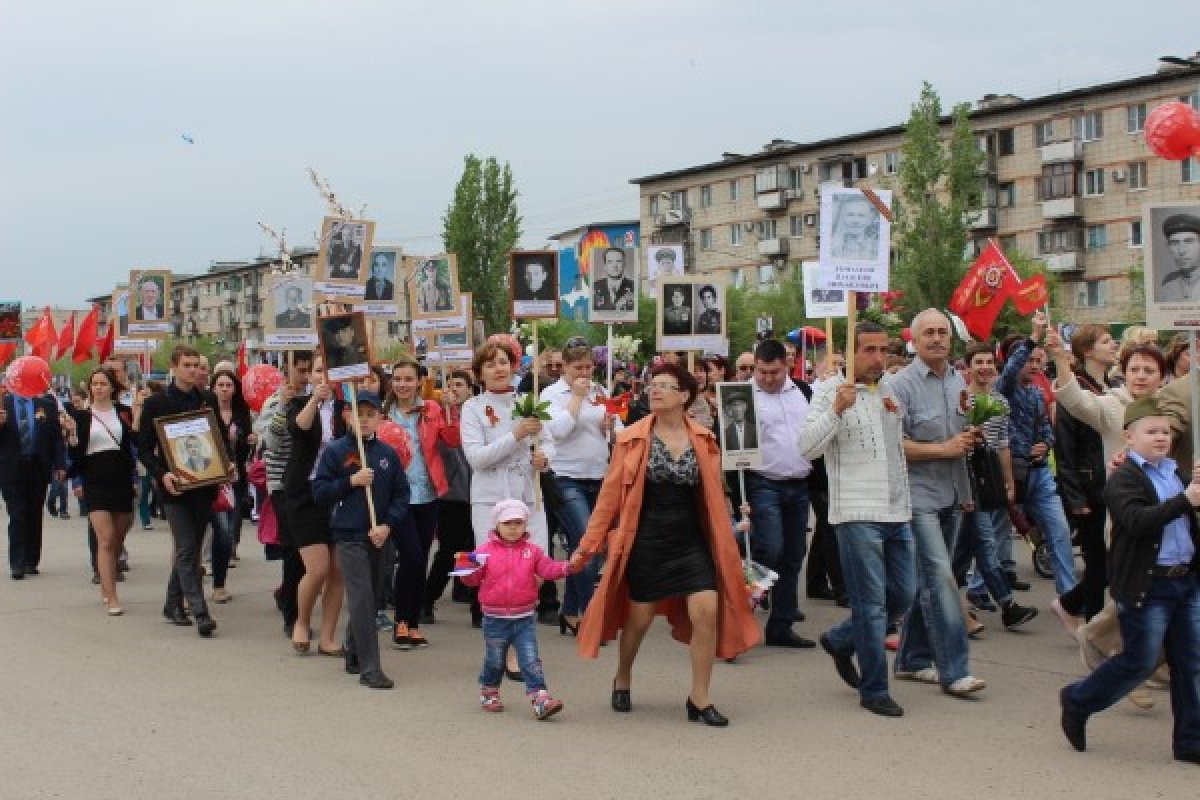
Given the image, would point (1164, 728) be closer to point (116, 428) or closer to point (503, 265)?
point (116, 428)

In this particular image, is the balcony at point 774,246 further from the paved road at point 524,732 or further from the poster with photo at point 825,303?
the paved road at point 524,732

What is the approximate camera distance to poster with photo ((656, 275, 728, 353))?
12.2 meters

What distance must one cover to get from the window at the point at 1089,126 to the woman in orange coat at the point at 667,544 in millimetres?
62267

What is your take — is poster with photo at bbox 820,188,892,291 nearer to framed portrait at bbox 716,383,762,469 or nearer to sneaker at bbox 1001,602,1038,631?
framed portrait at bbox 716,383,762,469

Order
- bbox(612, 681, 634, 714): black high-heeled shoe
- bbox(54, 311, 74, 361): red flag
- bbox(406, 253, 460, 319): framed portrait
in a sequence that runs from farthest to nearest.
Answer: bbox(54, 311, 74, 361): red flag
bbox(406, 253, 460, 319): framed portrait
bbox(612, 681, 634, 714): black high-heeled shoe

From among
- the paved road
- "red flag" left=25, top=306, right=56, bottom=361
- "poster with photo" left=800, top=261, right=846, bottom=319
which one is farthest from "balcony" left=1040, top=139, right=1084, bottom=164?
the paved road

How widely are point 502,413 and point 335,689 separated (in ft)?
7.07

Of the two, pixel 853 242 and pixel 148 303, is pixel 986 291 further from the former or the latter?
pixel 148 303

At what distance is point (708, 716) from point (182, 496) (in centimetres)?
485

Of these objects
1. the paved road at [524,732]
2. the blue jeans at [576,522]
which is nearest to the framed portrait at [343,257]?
the blue jeans at [576,522]

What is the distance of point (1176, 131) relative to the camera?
786 centimetres

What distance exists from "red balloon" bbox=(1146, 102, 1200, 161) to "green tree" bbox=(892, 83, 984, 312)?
46786 mm

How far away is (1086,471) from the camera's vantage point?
30.9 feet

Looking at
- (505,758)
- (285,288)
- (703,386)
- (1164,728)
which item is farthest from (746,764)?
(285,288)
